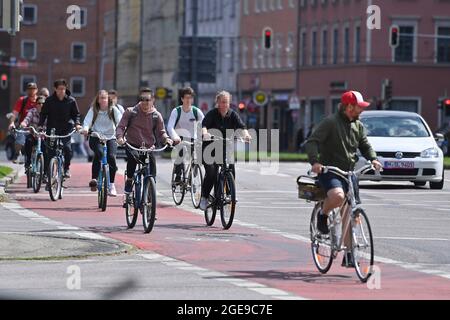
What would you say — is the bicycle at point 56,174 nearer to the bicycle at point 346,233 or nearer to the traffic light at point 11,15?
the traffic light at point 11,15

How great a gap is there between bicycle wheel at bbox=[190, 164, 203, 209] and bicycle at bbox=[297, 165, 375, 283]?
30.0 ft

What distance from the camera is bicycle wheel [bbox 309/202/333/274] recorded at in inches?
599

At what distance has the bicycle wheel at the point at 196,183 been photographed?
81.4 feet

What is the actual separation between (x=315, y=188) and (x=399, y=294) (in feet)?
6.68

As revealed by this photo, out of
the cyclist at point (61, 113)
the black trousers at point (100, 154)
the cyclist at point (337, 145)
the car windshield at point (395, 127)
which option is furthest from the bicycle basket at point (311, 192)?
the car windshield at point (395, 127)

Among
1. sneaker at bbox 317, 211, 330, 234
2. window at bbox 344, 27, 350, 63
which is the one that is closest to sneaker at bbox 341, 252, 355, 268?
sneaker at bbox 317, 211, 330, 234

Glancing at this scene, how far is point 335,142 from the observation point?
49.7ft

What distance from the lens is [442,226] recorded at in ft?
75.7

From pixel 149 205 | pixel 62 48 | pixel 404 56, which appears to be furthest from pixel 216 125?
pixel 62 48

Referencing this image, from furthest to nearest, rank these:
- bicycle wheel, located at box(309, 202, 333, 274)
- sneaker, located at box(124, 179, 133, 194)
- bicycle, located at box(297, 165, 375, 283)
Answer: sneaker, located at box(124, 179, 133, 194), bicycle wheel, located at box(309, 202, 333, 274), bicycle, located at box(297, 165, 375, 283)

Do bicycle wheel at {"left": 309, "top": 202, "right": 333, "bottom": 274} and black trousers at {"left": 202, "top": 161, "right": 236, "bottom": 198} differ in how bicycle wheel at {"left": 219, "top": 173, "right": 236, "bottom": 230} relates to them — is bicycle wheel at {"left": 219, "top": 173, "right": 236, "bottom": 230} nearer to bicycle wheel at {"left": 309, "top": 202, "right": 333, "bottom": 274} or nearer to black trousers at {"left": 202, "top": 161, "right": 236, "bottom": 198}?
black trousers at {"left": 202, "top": 161, "right": 236, "bottom": 198}

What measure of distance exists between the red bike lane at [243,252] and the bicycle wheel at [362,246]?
0.45ft

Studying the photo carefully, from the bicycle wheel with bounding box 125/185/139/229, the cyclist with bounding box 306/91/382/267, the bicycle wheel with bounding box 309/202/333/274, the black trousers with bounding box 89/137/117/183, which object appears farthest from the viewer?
the black trousers with bounding box 89/137/117/183

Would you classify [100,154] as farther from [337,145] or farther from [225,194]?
[337,145]
